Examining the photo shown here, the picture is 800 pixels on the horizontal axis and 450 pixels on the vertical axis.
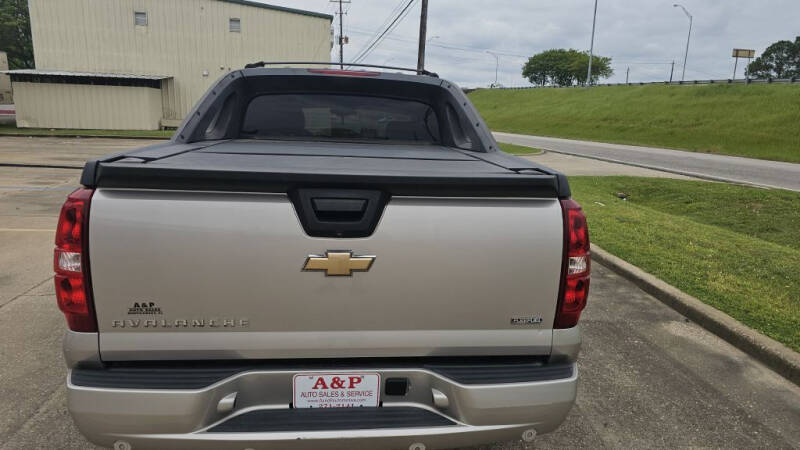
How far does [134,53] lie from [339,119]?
3251cm

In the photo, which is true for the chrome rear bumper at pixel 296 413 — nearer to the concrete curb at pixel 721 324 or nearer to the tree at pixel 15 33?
the concrete curb at pixel 721 324

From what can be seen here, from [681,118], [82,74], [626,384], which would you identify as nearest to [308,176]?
[626,384]

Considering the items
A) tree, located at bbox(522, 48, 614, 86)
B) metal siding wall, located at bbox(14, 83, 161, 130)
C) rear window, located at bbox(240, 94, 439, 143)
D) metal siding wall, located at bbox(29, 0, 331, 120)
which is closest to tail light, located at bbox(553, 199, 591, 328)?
rear window, located at bbox(240, 94, 439, 143)

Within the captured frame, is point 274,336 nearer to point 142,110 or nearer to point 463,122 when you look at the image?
point 463,122

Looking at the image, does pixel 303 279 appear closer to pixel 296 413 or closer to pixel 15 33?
pixel 296 413

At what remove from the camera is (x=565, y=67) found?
367 feet

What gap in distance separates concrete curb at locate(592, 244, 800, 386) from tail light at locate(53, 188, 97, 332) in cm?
425

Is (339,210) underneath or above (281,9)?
underneath

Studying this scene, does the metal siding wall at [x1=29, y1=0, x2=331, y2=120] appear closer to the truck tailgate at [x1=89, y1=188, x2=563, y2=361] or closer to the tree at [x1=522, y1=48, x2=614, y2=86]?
the truck tailgate at [x1=89, y1=188, x2=563, y2=361]

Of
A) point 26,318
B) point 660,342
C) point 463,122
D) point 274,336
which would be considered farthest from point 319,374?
point 26,318

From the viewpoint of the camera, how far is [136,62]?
30906 millimetres

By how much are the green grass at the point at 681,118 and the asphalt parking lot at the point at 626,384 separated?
25.5 meters

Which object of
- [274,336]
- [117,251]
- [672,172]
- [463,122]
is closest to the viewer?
[117,251]

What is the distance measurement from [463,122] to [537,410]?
6.95 feet
